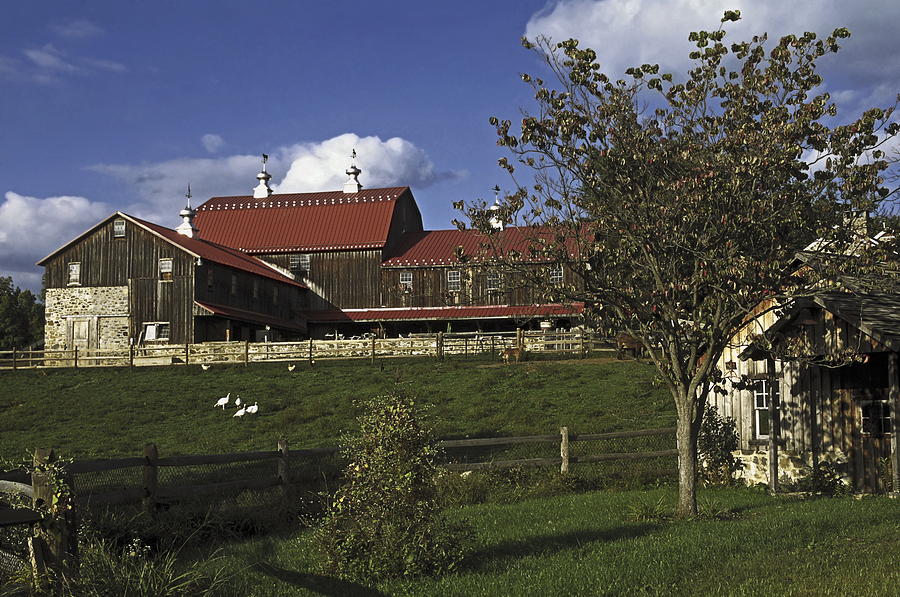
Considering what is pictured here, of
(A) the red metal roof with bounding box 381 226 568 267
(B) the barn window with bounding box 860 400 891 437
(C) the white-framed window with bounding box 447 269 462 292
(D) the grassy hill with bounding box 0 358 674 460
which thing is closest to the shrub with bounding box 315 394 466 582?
(B) the barn window with bounding box 860 400 891 437

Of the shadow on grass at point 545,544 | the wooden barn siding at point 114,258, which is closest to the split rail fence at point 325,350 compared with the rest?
the wooden barn siding at point 114,258

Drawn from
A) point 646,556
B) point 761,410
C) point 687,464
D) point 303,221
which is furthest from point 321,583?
point 303,221

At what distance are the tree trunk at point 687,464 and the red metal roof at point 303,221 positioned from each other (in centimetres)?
4143

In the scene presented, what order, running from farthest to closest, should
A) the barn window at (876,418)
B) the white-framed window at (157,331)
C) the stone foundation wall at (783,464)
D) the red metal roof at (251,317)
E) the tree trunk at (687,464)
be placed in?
the white-framed window at (157,331) → the red metal roof at (251,317) → the stone foundation wall at (783,464) → the barn window at (876,418) → the tree trunk at (687,464)

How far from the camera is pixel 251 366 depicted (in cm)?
4044

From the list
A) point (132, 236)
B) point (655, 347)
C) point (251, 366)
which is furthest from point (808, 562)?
point (132, 236)

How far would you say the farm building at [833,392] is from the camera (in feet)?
54.0

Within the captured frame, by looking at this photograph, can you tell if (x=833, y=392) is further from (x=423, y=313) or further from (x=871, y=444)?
(x=423, y=313)

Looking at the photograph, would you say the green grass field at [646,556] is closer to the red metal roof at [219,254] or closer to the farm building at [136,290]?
the farm building at [136,290]

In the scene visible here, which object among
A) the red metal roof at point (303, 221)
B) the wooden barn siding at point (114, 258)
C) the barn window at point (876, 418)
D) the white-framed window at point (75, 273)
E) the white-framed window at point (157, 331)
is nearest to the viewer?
the barn window at point (876, 418)

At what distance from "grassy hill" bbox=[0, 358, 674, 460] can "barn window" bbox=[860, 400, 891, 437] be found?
5.91 meters

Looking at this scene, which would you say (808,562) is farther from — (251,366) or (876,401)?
(251,366)

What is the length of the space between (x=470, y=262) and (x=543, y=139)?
2.50 meters

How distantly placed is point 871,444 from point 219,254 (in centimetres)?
3963
